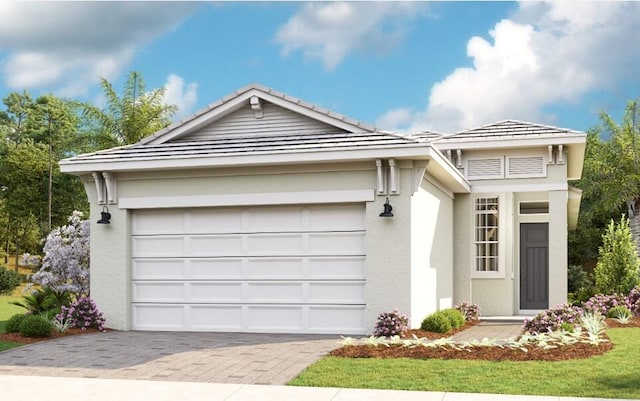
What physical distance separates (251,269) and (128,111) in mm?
20515

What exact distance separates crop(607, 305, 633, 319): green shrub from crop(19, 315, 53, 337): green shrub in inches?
440

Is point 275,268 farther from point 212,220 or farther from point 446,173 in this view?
point 446,173

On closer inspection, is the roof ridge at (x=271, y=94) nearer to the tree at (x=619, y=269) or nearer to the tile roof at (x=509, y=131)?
the tile roof at (x=509, y=131)

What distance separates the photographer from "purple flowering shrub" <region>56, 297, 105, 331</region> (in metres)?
14.8

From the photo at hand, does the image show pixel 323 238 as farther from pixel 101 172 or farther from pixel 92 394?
pixel 92 394

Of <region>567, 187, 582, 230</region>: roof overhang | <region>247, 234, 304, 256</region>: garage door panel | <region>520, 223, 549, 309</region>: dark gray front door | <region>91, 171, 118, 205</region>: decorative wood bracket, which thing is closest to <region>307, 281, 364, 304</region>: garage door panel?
<region>247, 234, 304, 256</region>: garage door panel

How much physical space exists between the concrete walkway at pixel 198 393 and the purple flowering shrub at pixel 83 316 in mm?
5085

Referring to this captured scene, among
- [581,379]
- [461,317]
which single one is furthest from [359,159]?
[581,379]

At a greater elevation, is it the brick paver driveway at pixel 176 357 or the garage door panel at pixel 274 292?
the garage door panel at pixel 274 292

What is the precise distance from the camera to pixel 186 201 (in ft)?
49.2

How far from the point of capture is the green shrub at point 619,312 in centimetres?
1649

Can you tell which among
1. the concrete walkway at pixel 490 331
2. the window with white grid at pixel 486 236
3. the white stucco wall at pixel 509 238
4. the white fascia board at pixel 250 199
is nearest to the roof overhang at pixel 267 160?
the white fascia board at pixel 250 199

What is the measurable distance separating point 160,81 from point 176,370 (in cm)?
2469

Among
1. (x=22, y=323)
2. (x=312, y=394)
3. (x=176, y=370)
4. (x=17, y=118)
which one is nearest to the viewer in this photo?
(x=312, y=394)
